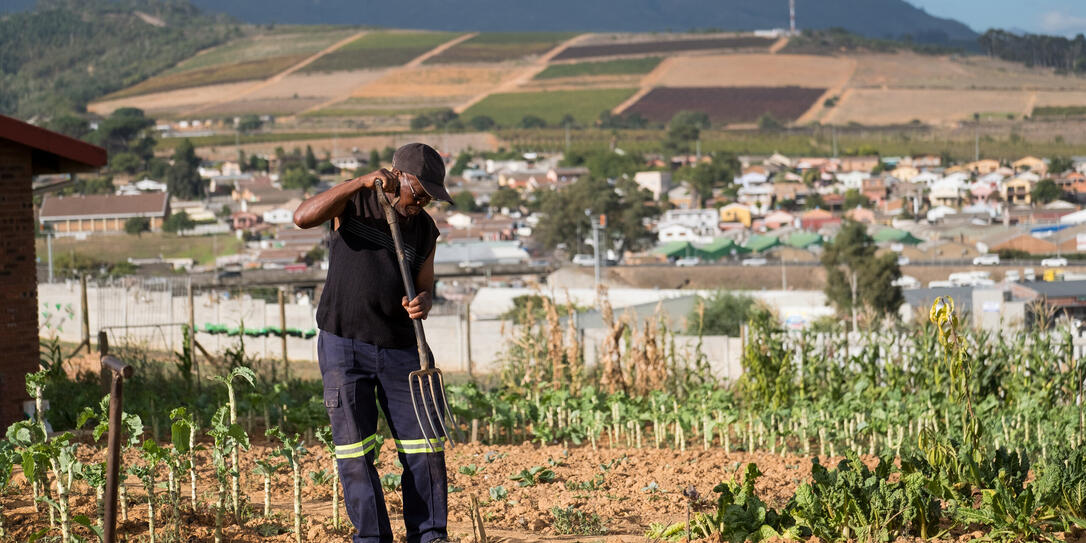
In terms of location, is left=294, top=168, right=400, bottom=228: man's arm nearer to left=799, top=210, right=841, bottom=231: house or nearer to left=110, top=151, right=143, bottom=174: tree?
left=799, top=210, right=841, bottom=231: house

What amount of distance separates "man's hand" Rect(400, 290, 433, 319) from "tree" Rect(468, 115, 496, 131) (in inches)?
5965

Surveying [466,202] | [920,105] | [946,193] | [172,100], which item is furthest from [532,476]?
[172,100]

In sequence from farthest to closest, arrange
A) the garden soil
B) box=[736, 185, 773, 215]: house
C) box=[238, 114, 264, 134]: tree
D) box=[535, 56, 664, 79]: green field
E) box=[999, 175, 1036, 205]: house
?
box=[535, 56, 664, 79]: green field, box=[238, 114, 264, 134]: tree, box=[736, 185, 773, 215]: house, box=[999, 175, 1036, 205]: house, the garden soil

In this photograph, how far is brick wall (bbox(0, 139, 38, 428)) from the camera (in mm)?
9180

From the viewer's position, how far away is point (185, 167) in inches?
4909

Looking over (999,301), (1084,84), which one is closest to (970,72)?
(1084,84)

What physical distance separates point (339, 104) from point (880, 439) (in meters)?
160

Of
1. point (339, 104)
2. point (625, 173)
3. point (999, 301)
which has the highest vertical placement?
point (339, 104)

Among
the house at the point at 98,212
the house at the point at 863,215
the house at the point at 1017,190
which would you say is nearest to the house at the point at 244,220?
the house at the point at 98,212

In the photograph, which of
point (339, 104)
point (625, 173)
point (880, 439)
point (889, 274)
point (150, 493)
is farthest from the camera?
point (339, 104)

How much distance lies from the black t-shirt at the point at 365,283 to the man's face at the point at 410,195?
6cm

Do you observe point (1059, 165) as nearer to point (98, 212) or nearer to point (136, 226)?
point (136, 226)

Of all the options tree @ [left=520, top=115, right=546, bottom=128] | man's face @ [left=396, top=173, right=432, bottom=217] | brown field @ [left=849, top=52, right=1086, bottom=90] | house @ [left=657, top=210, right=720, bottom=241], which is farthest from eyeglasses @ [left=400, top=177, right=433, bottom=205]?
brown field @ [left=849, top=52, right=1086, bottom=90]

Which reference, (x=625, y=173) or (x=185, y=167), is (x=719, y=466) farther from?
(x=185, y=167)
